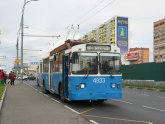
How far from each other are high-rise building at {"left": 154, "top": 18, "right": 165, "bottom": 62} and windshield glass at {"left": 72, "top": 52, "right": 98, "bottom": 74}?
129 m

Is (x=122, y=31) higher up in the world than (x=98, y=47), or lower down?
higher up

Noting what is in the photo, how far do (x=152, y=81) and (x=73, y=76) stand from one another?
2496 centimetres

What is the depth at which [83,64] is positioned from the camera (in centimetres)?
1584

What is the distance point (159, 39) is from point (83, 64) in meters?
145

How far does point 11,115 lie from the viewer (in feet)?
43.7

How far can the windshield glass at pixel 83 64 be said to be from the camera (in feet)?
52.1

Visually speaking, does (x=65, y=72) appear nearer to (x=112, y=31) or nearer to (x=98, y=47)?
(x=98, y=47)

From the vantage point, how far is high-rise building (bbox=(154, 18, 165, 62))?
14560cm

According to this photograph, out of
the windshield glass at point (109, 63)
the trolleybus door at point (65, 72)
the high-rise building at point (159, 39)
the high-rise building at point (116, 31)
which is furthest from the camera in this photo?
the high-rise building at point (159, 39)

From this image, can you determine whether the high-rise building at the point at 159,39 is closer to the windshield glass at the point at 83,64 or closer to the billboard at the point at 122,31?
the billboard at the point at 122,31

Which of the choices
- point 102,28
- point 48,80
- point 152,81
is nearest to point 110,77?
point 48,80

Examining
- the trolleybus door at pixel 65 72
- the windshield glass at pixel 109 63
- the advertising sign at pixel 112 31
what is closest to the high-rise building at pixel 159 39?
the advertising sign at pixel 112 31

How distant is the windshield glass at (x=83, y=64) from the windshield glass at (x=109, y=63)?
33 centimetres

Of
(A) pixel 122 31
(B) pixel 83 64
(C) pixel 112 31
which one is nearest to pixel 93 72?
(B) pixel 83 64
